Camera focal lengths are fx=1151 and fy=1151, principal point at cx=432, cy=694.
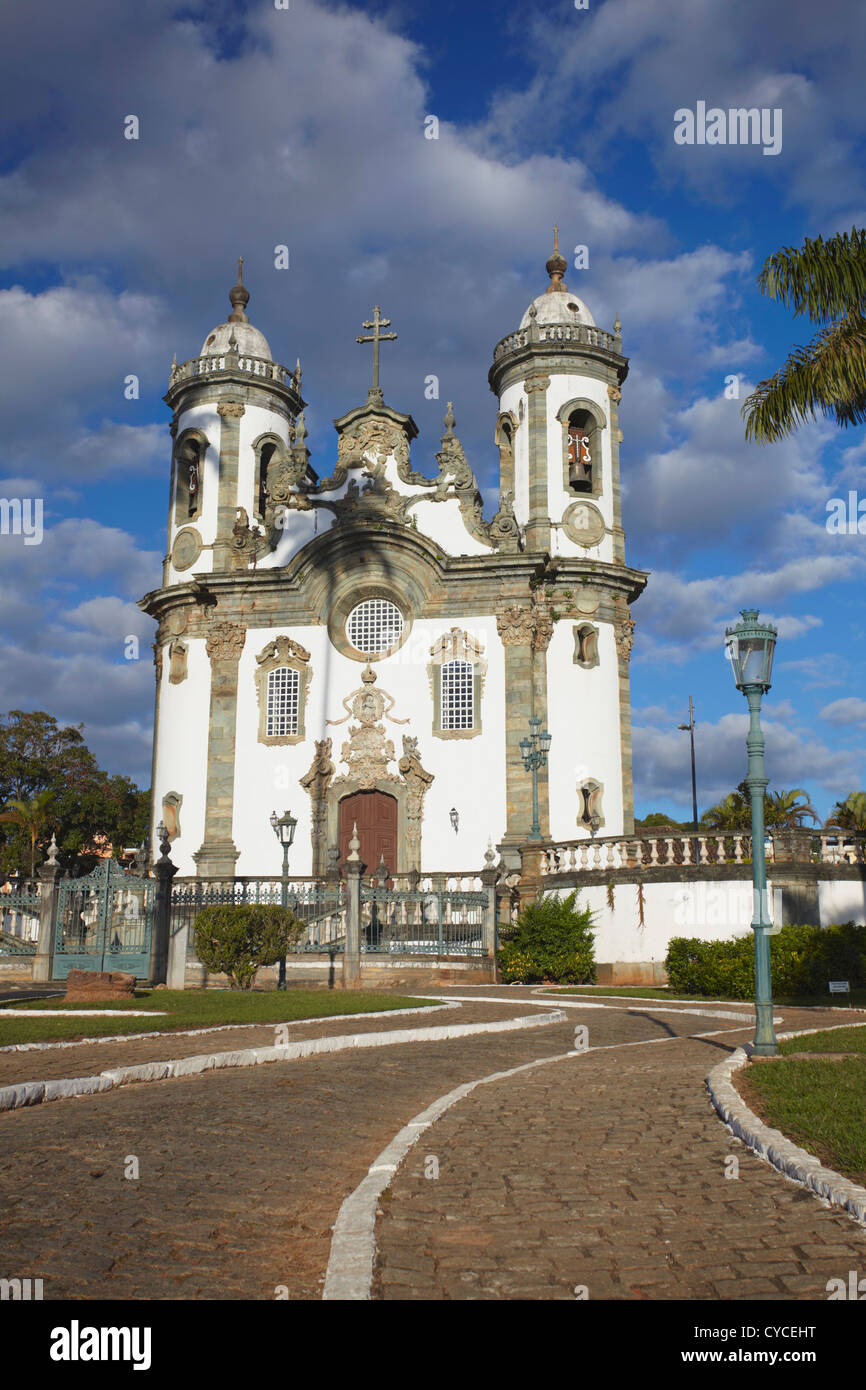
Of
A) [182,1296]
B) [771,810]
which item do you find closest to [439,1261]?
[182,1296]

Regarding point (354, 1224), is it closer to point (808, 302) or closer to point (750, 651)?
point (750, 651)

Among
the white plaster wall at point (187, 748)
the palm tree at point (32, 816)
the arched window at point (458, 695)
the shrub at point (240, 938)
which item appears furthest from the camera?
the palm tree at point (32, 816)

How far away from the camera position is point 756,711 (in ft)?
40.0

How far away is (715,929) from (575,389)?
70.6 ft

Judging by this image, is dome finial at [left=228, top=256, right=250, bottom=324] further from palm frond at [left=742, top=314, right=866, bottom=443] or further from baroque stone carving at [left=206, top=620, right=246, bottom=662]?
palm frond at [left=742, top=314, right=866, bottom=443]

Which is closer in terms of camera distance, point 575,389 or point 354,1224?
point 354,1224

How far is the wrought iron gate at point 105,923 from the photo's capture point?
23516 mm

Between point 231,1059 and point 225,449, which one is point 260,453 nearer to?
point 225,449

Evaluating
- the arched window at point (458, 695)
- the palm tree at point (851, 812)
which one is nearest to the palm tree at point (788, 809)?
the palm tree at point (851, 812)

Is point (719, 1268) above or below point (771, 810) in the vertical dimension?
below

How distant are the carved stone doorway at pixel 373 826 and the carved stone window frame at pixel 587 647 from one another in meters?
7.54

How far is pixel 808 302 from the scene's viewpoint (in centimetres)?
1766

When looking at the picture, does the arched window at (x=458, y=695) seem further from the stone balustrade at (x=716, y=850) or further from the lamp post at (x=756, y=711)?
the lamp post at (x=756, y=711)

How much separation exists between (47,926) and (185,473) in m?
21.9
